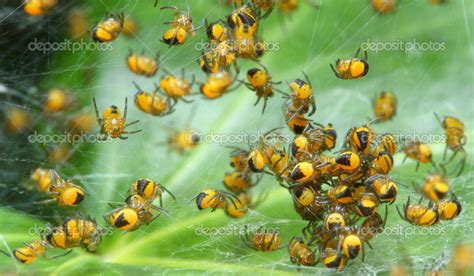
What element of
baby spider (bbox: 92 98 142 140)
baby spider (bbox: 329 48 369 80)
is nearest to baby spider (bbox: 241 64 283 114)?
baby spider (bbox: 329 48 369 80)

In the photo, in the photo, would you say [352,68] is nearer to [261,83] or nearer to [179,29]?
[261,83]

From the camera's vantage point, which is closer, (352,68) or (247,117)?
(352,68)

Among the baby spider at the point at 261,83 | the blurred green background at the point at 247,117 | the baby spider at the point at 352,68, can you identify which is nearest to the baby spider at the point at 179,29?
the blurred green background at the point at 247,117

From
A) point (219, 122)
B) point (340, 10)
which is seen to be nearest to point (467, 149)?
point (340, 10)

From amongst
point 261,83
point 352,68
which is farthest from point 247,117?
point 352,68

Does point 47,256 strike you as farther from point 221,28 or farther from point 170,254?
point 221,28

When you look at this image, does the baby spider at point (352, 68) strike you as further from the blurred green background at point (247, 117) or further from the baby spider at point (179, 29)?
the baby spider at point (179, 29)

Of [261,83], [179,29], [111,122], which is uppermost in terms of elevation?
[179,29]

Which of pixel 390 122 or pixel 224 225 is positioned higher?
pixel 390 122
